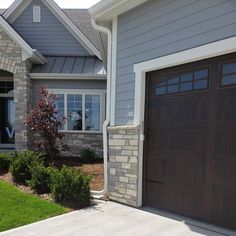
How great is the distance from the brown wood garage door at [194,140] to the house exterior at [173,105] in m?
0.02

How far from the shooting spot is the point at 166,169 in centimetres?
547

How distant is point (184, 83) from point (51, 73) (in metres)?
7.49

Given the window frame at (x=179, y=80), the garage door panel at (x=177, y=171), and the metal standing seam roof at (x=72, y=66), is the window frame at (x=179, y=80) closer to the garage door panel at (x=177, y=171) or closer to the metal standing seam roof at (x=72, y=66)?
the garage door panel at (x=177, y=171)

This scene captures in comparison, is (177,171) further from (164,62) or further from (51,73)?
(51,73)

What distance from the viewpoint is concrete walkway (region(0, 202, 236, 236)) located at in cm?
454

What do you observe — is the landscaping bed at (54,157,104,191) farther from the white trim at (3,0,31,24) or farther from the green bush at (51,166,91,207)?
the white trim at (3,0,31,24)

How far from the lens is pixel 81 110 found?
11945mm

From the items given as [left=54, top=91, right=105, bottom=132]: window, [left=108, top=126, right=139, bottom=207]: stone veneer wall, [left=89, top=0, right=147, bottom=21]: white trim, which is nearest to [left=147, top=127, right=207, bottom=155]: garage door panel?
[left=108, top=126, right=139, bottom=207]: stone veneer wall

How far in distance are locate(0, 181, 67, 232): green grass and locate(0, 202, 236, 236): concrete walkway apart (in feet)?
0.71

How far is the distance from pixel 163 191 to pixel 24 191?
10.7 feet

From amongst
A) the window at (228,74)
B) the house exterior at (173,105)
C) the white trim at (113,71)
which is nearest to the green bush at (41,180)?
the house exterior at (173,105)

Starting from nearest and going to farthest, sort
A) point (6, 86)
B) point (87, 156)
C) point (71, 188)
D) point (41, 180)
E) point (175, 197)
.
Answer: point (175, 197), point (71, 188), point (41, 180), point (87, 156), point (6, 86)

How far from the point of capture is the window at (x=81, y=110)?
38.8 feet

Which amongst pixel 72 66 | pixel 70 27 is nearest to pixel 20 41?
pixel 72 66
